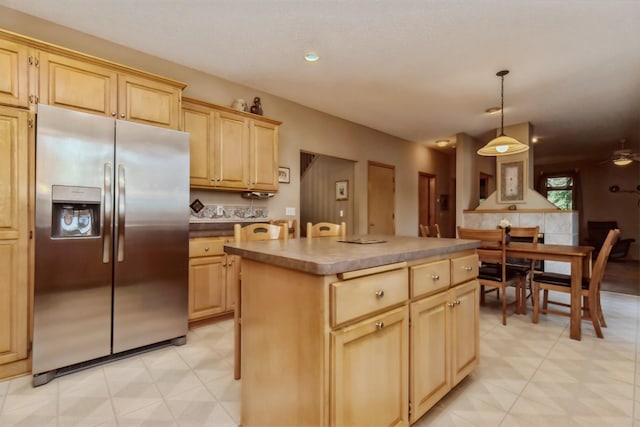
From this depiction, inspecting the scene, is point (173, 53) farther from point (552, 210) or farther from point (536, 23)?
point (552, 210)

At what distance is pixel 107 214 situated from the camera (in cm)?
217

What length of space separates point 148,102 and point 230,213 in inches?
56.6

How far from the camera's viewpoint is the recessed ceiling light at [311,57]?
287 centimetres

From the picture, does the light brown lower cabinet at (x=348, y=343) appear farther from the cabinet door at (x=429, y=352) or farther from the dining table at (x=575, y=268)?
the dining table at (x=575, y=268)

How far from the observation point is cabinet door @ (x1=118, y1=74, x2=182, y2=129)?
7.96 ft

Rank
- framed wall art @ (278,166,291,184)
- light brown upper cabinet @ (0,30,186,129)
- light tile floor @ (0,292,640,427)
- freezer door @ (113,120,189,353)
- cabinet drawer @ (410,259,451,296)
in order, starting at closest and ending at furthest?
cabinet drawer @ (410,259,451,296) < light tile floor @ (0,292,640,427) < light brown upper cabinet @ (0,30,186,129) < freezer door @ (113,120,189,353) < framed wall art @ (278,166,291,184)

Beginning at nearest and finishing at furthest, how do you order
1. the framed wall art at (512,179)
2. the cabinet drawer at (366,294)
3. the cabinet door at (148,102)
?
1. the cabinet drawer at (366,294)
2. the cabinet door at (148,102)
3. the framed wall art at (512,179)

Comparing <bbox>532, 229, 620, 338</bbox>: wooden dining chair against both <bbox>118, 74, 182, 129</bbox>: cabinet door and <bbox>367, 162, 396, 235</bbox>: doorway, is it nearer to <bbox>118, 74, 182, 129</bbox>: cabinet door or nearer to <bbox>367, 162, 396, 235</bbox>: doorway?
<bbox>367, 162, 396, 235</bbox>: doorway

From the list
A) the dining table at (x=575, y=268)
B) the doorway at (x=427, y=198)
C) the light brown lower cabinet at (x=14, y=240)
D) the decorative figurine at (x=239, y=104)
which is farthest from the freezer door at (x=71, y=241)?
the doorway at (x=427, y=198)

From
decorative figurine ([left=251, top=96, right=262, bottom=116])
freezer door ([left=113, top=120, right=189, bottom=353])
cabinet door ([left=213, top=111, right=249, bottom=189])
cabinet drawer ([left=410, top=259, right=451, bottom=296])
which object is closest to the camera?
cabinet drawer ([left=410, top=259, right=451, bottom=296])

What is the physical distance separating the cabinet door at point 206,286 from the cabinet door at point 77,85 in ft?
4.77

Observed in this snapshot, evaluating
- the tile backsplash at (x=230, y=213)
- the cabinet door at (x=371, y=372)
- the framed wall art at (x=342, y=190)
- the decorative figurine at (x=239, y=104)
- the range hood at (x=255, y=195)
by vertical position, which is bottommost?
the cabinet door at (x=371, y=372)

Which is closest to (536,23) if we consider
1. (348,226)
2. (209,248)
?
(209,248)

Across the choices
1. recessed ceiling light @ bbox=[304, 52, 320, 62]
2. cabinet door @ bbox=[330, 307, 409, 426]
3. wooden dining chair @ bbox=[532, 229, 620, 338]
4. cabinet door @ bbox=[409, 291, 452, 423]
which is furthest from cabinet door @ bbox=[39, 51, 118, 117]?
wooden dining chair @ bbox=[532, 229, 620, 338]
